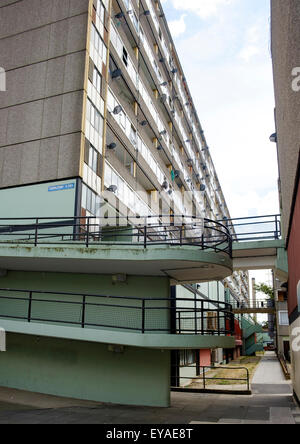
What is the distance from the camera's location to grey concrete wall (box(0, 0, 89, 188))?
18016 mm

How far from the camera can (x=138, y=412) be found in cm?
1110

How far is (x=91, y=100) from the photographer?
19.1m

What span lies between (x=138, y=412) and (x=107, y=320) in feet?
10.1

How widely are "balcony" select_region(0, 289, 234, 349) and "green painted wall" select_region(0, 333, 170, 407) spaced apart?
0.67 meters

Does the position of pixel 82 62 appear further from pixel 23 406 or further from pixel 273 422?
pixel 273 422

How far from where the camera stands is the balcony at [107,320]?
11195mm

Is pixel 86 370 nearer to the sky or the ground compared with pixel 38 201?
nearer to the ground

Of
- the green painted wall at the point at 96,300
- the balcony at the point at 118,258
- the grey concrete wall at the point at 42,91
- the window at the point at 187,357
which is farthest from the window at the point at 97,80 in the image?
the window at the point at 187,357

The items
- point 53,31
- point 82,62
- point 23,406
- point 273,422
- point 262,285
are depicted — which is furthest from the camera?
point 262,285

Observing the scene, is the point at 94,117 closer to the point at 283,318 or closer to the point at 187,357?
the point at 187,357

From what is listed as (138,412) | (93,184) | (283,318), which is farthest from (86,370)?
(283,318)

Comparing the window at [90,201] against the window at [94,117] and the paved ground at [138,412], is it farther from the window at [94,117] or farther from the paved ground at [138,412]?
the paved ground at [138,412]
